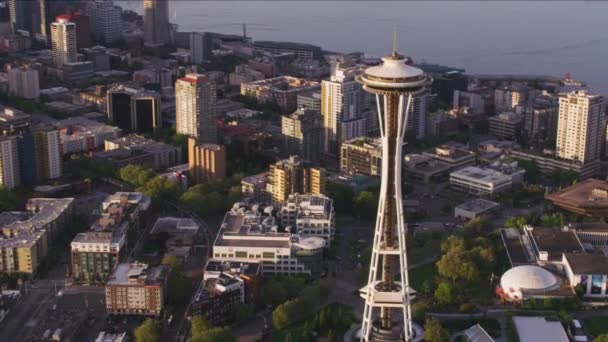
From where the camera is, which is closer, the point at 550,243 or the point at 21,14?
the point at 550,243

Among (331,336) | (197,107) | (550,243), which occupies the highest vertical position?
(197,107)

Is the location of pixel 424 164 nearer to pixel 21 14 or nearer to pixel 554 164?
pixel 554 164

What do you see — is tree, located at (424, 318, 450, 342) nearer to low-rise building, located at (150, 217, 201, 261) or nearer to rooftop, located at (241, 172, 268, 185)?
low-rise building, located at (150, 217, 201, 261)

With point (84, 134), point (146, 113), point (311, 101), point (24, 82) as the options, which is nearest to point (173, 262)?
point (84, 134)

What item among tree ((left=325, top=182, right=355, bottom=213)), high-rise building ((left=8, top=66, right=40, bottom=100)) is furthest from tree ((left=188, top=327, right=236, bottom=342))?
high-rise building ((left=8, top=66, right=40, bottom=100))

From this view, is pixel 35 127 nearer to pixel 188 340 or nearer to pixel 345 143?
pixel 345 143

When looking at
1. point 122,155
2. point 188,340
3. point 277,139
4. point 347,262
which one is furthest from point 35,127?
point 188,340

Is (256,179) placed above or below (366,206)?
above
